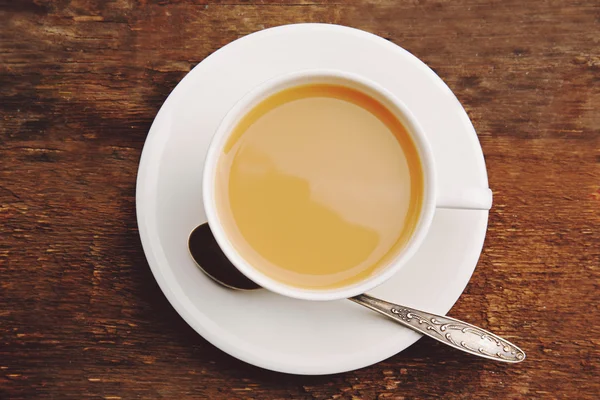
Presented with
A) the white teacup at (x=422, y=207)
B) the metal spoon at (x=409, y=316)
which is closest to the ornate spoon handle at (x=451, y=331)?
the metal spoon at (x=409, y=316)

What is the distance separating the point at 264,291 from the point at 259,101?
354mm

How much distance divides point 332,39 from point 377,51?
0.09m

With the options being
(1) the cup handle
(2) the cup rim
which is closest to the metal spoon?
(2) the cup rim

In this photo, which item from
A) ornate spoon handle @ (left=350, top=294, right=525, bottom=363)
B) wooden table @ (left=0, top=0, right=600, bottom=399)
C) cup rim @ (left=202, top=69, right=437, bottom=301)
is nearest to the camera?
cup rim @ (left=202, top=69, right=437, bottom=301)

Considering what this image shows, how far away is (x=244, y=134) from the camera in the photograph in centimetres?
90

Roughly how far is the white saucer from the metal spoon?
0.02 m

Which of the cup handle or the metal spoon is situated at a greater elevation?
the cup handle

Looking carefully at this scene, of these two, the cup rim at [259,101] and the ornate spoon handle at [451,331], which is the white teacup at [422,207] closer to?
the cup rim at [259,101]

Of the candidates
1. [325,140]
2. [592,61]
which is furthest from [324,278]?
[592,61]

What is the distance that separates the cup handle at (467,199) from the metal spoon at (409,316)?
225mm

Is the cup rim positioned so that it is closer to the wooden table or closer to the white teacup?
the white teacup

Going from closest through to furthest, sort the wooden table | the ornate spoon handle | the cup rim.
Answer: the cup rim, the ornate spoon handle, the wooden table

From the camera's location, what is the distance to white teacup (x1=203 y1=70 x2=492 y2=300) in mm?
801

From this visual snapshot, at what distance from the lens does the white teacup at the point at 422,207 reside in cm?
80
